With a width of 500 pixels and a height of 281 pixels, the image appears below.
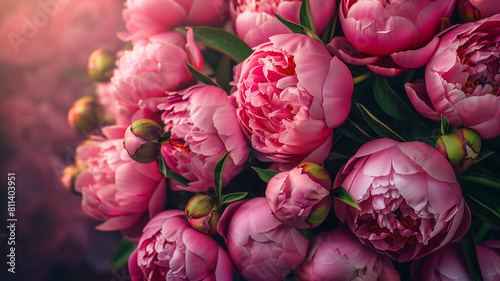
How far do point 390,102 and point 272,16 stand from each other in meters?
0.19

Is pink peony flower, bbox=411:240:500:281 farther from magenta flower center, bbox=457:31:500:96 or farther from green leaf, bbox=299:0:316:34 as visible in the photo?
green leaf, bbox=299:0:316:34

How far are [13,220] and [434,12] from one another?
0.76m

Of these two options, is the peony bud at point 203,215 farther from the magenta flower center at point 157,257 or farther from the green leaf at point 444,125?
the green leaf at point 444,125

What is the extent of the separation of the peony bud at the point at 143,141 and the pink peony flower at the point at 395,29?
288 mm

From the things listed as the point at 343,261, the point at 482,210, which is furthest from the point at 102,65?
the point at 482,210

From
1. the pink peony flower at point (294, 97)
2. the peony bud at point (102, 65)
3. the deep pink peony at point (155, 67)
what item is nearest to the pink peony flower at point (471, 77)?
the pink peony flower at point (294, 97)

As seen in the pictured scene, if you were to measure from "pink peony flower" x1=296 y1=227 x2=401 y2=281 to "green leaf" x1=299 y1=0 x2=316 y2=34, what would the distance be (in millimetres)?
271

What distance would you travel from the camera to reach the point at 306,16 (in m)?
0.50

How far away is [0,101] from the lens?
2.32ft

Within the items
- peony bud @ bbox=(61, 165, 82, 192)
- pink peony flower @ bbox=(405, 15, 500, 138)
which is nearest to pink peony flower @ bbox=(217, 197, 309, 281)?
pink peony flower @ bbox=(405, 15, 500, 138)

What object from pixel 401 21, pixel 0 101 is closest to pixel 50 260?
pixel 0 101

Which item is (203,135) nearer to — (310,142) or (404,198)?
(310,142)

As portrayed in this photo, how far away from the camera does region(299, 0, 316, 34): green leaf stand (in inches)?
19.4

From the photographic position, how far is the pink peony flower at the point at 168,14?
1.92ft
